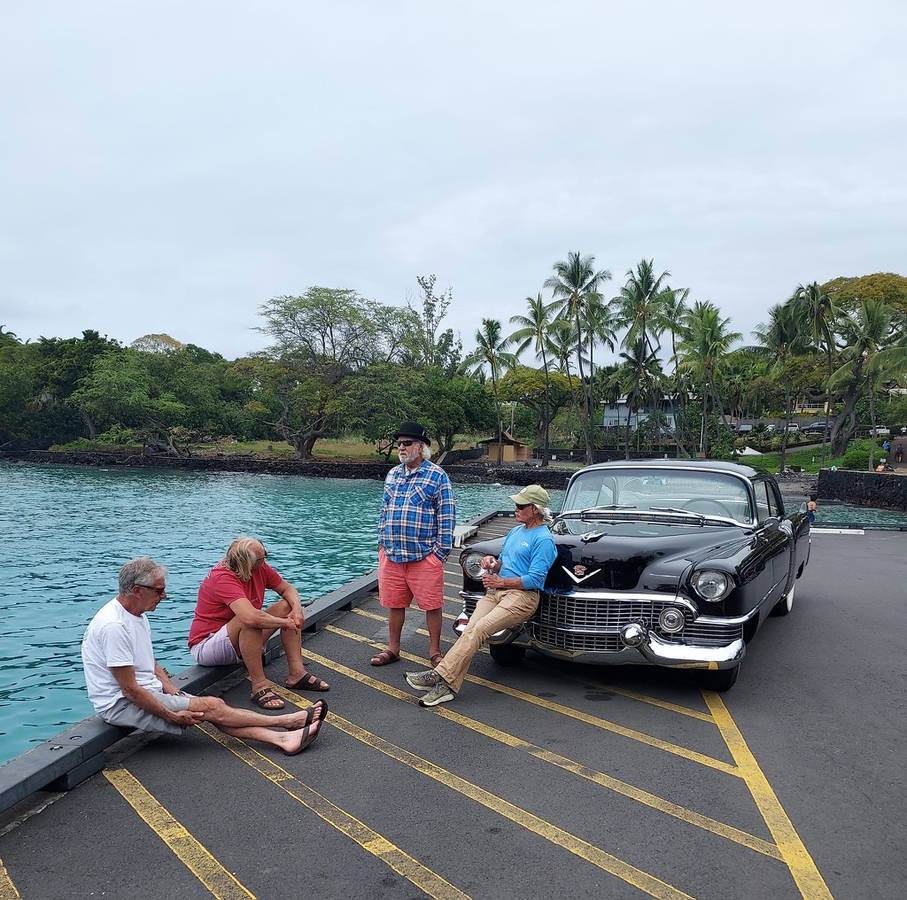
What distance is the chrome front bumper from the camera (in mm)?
5188

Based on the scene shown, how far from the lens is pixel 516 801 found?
387 centimetres

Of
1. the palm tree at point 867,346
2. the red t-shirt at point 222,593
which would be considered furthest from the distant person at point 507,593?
Answer: the palm tree at point 867,346

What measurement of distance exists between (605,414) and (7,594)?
7376 cm

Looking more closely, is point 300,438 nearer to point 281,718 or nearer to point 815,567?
point 815,567

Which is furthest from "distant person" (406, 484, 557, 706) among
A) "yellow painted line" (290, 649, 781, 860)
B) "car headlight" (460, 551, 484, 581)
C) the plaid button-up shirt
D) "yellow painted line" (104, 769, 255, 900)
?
"yellow painted line" (104, 769, 255, 900)

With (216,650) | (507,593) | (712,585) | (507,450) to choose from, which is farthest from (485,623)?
(507,450)

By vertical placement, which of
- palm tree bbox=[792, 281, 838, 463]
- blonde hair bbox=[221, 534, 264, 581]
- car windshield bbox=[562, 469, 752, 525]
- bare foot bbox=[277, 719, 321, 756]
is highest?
palm tree bbox=[792, 281, 838, 463]

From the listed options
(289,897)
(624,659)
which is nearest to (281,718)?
(289,897)

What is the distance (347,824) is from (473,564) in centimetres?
269

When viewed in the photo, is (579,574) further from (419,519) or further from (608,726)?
(419,519)

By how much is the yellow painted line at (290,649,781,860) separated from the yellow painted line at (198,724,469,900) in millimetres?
1249

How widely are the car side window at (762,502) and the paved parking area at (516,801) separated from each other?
60.2 inches

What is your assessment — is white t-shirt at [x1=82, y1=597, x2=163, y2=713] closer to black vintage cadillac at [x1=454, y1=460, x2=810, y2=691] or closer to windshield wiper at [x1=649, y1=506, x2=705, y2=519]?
black vintage cadillac at [x1=454, y1=460, x2=810, y2=691]

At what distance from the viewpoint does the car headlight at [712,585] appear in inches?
205
